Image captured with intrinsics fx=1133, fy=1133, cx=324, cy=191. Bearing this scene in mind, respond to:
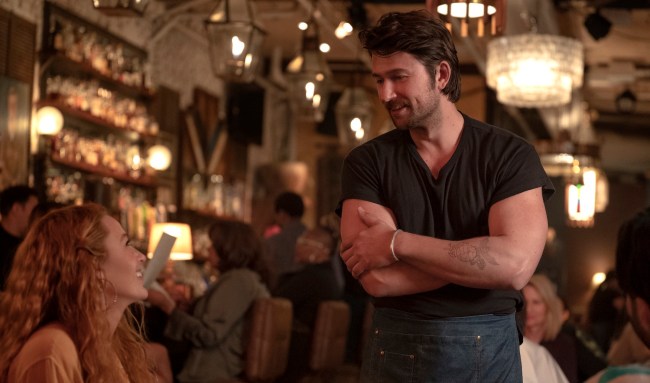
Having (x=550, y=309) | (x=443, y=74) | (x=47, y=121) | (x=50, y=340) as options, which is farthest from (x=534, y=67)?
(x=50, y=340)

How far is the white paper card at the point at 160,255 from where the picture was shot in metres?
4.46

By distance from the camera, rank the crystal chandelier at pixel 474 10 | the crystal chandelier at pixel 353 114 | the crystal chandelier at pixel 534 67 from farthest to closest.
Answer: the crystal chandelier at pixel 353 114 < the crystal chandelier at pixel 534 67 < the crystal chandelier at pixel 474 10

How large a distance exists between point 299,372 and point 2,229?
1.86 metres

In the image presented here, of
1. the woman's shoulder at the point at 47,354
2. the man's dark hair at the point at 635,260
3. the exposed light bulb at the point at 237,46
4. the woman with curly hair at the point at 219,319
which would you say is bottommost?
the woman with curly hair at the point at 219,319

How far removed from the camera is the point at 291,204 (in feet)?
27.9

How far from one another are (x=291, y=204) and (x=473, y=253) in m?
6.10

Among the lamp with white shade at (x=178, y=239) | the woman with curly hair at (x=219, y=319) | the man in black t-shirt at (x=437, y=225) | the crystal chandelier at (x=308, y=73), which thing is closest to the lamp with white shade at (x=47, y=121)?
the lamp with white shade at (x=178, y=239)

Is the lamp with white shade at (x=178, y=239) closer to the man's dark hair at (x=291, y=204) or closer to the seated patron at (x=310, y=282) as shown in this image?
the seated patron at (x=310, y=282)

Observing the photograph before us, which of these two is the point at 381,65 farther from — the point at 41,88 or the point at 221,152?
the point at 221,152

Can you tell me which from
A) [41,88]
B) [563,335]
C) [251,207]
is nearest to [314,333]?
[563,335]

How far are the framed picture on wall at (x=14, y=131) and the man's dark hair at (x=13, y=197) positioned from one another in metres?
0.95

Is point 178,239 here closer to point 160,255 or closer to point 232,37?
point 232,37

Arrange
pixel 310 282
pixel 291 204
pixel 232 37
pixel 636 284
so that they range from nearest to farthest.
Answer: pixel 636 284, pixel 232 37, pixel 310 282, pixel 291 204

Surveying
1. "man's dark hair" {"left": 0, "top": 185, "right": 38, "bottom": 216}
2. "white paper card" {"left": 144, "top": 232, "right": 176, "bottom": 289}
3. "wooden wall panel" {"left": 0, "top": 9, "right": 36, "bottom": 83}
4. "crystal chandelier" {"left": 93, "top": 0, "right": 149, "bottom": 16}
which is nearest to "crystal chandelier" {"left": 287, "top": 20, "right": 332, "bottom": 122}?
"wooden wall panel" {"left": 0, "top": 9, "right": 36, "bottom": 83}
